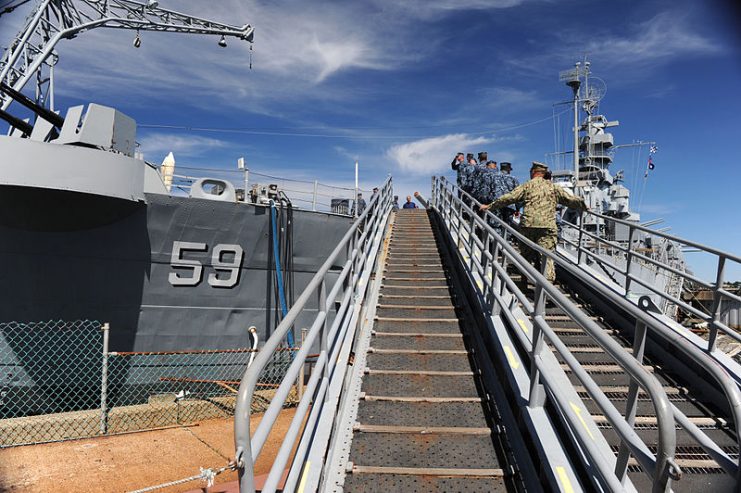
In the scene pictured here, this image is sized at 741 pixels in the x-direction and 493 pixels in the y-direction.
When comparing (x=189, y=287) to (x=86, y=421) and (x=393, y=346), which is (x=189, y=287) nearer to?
(x=86, y=421)

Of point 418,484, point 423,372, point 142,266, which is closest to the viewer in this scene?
point 418,484

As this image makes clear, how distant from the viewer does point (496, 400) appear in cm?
386

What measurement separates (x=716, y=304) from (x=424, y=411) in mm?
3304

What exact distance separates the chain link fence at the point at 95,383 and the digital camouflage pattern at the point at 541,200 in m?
5.05

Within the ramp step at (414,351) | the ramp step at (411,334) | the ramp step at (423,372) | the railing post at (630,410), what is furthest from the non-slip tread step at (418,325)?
the railing post at (630,410)

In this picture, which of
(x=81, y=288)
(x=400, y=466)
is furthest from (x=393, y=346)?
(x=81, y=288)

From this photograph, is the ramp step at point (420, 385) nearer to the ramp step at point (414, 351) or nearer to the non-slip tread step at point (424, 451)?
the ramp step at point (414, 351)

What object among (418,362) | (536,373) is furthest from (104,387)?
(536,373)

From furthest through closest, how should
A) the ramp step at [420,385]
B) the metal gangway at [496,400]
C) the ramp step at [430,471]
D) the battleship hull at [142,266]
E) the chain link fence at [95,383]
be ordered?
the battleship hull at [142,266], the chain link fence at [95,383], the ramp step at [420,385], the ramp step at [430,471], the metal gangway at [496,400]

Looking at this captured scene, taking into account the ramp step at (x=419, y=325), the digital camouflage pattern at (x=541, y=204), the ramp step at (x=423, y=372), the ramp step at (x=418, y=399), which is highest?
the digital camouflage pattern at (x=541, y=204)

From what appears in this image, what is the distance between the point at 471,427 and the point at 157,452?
596 centimetres

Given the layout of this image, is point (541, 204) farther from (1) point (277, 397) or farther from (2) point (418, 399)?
(1) point (277, 397)

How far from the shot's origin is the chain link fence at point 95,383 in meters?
8.38

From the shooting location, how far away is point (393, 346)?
5.02 m
